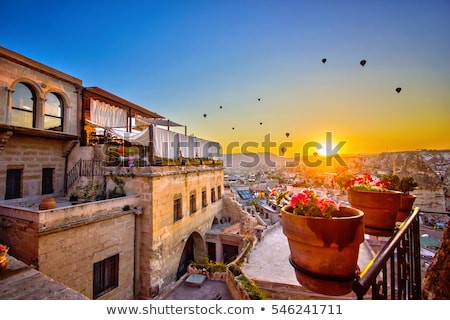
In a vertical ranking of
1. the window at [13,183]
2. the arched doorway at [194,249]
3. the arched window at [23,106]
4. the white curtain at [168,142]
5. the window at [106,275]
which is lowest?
the arched doorway at [194,249]

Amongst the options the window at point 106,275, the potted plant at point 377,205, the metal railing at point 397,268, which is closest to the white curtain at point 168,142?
the window at point 106,275

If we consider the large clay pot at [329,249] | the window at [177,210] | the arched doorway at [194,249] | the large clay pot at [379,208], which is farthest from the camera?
the arched doorway at [194,249]

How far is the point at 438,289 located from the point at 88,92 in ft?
41.5

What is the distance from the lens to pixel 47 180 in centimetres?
917

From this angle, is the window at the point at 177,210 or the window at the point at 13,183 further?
the window at the point at 177,210

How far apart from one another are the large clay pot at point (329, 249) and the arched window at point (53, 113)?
34.5 feet

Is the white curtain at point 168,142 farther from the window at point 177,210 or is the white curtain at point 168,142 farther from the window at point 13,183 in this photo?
the window at point 13,183

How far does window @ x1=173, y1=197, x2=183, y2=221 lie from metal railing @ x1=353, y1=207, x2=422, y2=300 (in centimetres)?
900

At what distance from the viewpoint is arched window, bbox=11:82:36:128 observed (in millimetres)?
7629

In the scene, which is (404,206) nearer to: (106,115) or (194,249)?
(194,249)

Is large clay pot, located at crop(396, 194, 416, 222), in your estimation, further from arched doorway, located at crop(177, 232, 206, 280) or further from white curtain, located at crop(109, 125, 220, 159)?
arched doorway, located at crop(177, 232, 206, 280)

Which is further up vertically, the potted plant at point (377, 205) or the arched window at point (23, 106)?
the arched window at point (23, 106)

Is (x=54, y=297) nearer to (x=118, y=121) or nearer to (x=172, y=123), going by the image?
(x=172, y=123)

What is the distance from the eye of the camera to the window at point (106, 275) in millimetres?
6727
